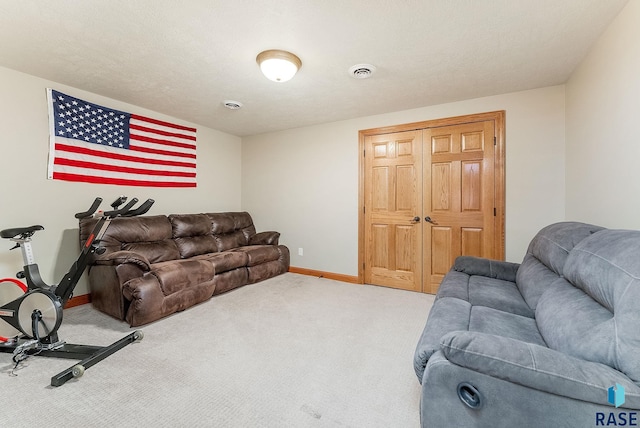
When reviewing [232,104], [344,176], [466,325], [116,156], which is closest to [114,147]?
[116,156]

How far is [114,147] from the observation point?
3.44 m

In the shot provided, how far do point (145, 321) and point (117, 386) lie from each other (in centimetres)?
93

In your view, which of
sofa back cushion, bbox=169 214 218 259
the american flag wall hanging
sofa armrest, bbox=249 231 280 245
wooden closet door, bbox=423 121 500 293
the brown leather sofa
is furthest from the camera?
sofa armrest, bbox=249 231 280 245

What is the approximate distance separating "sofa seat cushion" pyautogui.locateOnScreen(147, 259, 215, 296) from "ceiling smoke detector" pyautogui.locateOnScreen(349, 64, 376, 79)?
2595mm

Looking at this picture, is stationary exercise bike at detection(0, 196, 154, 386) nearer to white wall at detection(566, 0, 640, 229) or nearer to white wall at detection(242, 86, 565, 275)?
white wall at detection(242, 86, 565, 275)

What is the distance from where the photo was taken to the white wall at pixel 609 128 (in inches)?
68.1

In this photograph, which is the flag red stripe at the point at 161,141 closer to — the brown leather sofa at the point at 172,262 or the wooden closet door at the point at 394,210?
the brown leather sofa at the point at 172,262

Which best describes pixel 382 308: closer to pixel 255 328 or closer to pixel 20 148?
pixel 255 328

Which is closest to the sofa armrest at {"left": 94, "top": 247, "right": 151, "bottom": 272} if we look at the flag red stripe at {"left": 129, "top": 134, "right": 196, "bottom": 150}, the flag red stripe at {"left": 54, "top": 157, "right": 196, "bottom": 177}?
the flag red stripe at {"left": 54, "top": 157, "right": 196, "bottom": 177}

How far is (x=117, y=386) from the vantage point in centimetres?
175

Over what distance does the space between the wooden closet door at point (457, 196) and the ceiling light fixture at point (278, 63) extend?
206 cm

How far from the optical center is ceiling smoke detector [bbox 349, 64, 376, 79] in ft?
8.33

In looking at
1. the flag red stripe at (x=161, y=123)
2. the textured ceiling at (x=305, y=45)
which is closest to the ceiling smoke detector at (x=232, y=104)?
the textured ceiling at (x=305, y=45)

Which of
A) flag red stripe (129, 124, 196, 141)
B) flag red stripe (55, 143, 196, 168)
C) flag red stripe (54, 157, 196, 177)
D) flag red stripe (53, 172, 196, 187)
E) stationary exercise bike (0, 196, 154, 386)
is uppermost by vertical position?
flag red stripe (129, 124, 196, 141)
